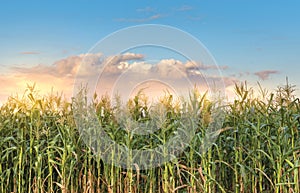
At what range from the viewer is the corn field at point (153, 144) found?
249 inches

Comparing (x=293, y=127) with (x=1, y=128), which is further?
(x=1, y=128)

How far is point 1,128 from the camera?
7.55m

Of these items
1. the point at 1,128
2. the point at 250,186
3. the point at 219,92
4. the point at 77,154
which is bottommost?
the point at 250,186

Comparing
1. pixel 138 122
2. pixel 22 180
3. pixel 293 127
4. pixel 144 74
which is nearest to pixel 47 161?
pixel 22 180

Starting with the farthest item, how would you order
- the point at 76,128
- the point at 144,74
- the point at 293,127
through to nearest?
the point at 144,74, the point at 76,128, the point at 293,127

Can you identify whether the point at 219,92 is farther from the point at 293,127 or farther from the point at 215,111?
the point at 293,127

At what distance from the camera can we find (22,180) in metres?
7.08

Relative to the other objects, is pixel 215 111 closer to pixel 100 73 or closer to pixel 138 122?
pixel 138 122

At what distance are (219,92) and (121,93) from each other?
1814mm

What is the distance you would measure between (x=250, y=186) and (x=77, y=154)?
121 inches

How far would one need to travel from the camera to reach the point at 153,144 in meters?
7.13

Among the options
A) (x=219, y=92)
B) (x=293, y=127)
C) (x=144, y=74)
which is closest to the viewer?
(x=293, y=127)

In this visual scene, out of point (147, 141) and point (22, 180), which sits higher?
point (147, 141)

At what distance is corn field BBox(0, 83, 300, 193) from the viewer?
6.31 m
